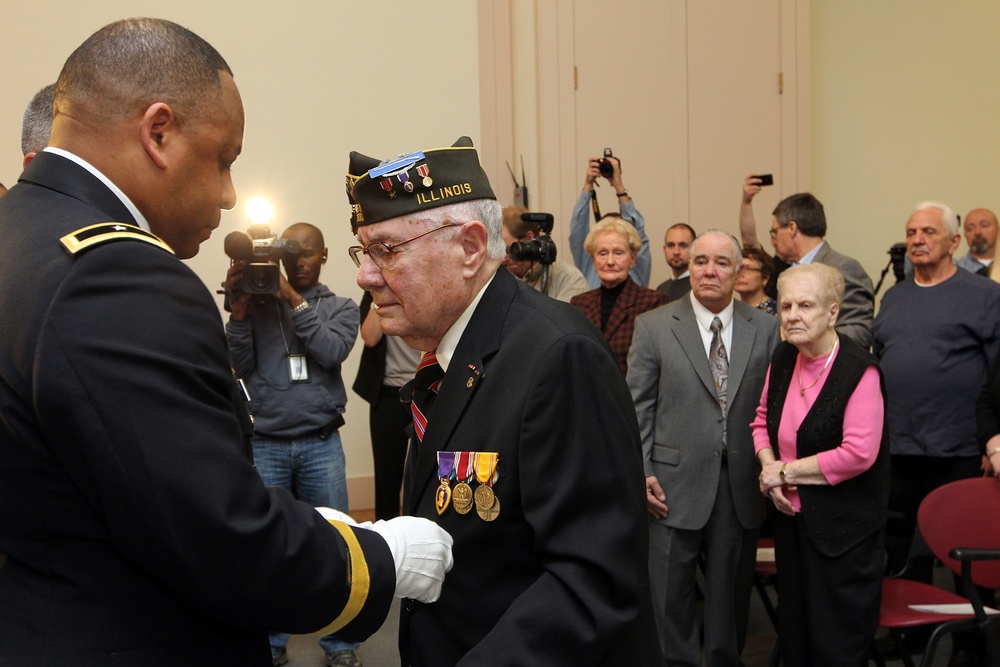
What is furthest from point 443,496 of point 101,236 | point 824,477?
point 824,477

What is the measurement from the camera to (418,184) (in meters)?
1.51

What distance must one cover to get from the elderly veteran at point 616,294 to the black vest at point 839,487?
0.96m

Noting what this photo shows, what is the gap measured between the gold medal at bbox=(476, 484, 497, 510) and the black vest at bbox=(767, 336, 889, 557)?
196 cm

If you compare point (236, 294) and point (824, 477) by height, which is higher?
point (236, 294)

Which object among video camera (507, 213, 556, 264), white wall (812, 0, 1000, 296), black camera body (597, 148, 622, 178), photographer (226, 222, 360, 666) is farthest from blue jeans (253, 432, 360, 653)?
white wall (812, 0, 1000, 296)

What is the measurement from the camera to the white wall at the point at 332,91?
5672mm

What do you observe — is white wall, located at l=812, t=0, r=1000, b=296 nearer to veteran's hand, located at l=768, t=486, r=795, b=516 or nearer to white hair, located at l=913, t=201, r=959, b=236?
white hair, located at l=913, t=201, r=959, b=236

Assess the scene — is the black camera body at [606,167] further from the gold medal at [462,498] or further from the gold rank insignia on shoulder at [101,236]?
the gold rank insignia on shoulder at [101,236]

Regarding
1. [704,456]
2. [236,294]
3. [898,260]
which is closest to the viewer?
[704,456]

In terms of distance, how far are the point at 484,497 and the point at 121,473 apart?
566mm

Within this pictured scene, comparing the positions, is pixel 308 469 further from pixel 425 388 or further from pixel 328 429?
pixel 425 388

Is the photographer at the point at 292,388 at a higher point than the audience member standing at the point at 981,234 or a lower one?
lower

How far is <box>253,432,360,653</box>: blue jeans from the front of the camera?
341cm

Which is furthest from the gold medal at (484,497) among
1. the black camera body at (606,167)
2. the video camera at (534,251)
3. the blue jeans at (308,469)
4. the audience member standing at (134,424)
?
the black camera body at (606,167)
